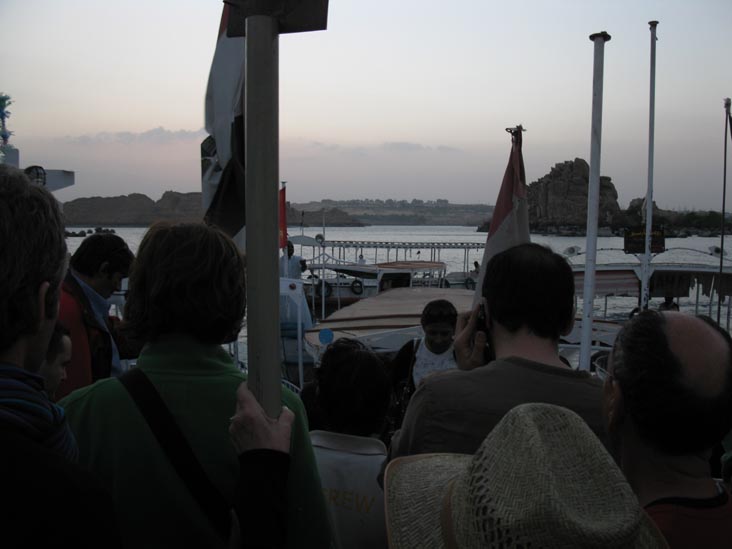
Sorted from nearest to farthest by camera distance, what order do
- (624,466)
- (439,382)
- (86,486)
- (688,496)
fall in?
1. (86,486)
2. (688,496)
3. (624,466)
4. (439,382)

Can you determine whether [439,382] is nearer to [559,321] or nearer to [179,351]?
[559,321]

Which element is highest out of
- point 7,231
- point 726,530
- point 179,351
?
point 7,231

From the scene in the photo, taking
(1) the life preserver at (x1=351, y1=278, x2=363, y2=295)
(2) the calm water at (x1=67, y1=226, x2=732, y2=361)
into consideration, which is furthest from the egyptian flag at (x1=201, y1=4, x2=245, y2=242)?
(1) the life preserver at (x1=351, y1=278, x2=363, y2=295)

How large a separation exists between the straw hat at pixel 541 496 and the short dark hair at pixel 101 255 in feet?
8.58

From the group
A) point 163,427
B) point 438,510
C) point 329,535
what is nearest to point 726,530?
point 438,510

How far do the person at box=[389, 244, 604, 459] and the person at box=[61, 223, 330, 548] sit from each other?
439 millimetres

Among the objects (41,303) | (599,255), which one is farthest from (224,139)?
(599,255)

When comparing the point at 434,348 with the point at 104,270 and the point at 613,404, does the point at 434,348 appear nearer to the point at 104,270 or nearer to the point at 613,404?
the point at 104,270

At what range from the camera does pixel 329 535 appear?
151 centimetres

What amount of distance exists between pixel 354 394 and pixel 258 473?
1078 mm

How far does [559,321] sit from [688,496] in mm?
684

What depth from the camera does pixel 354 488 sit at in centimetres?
210

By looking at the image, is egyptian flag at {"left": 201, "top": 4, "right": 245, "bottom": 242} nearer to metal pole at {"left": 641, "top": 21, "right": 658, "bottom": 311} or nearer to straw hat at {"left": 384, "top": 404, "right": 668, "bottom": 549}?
straw hat at {"left": 384, "top": 404, "right": 668, "bottom": 549}

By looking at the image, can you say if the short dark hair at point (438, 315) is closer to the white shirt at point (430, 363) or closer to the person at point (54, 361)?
the white shirt at point (430, 363)
